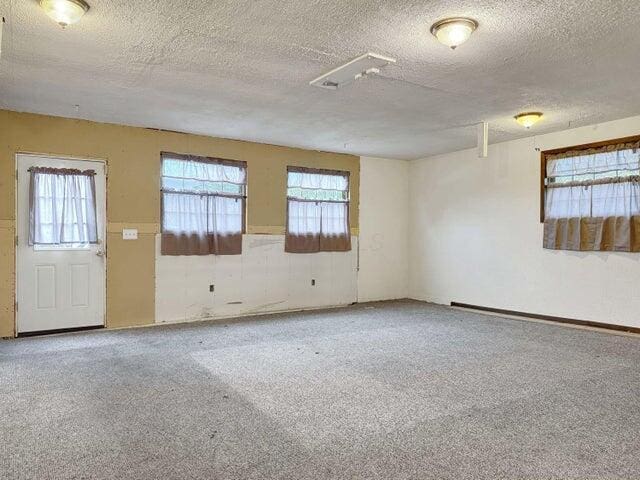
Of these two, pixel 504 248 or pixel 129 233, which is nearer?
pixel 129 233

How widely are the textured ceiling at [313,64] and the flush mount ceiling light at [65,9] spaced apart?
7 centimetres

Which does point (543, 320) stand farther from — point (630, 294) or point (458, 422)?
point (458, 422)

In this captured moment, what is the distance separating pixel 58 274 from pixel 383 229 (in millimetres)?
4990

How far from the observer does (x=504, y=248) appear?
21.6 feet

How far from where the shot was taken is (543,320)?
6031mm

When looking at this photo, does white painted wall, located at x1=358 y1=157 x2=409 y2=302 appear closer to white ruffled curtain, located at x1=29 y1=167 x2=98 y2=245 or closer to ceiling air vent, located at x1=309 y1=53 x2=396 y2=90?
ceiling air vent, located at x1=309 y1=53 x2=396 y2=90

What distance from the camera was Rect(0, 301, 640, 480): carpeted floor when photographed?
2260 mm

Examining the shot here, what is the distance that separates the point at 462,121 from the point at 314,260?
3035mm

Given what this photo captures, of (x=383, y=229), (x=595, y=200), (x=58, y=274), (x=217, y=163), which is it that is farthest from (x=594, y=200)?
(x=58, y=274)

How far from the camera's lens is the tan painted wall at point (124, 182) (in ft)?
16.3

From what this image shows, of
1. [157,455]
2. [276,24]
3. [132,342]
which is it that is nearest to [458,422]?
[157,455]

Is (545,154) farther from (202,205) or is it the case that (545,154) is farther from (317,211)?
(202,205)

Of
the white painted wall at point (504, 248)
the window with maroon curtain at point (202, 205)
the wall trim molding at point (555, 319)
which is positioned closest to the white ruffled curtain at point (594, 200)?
the white painted wall at point (504, 248)

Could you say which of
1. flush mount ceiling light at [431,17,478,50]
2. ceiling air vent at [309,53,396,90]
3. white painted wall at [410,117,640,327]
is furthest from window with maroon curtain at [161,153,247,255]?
flush mount ceiling light at [431,17,478,50]
